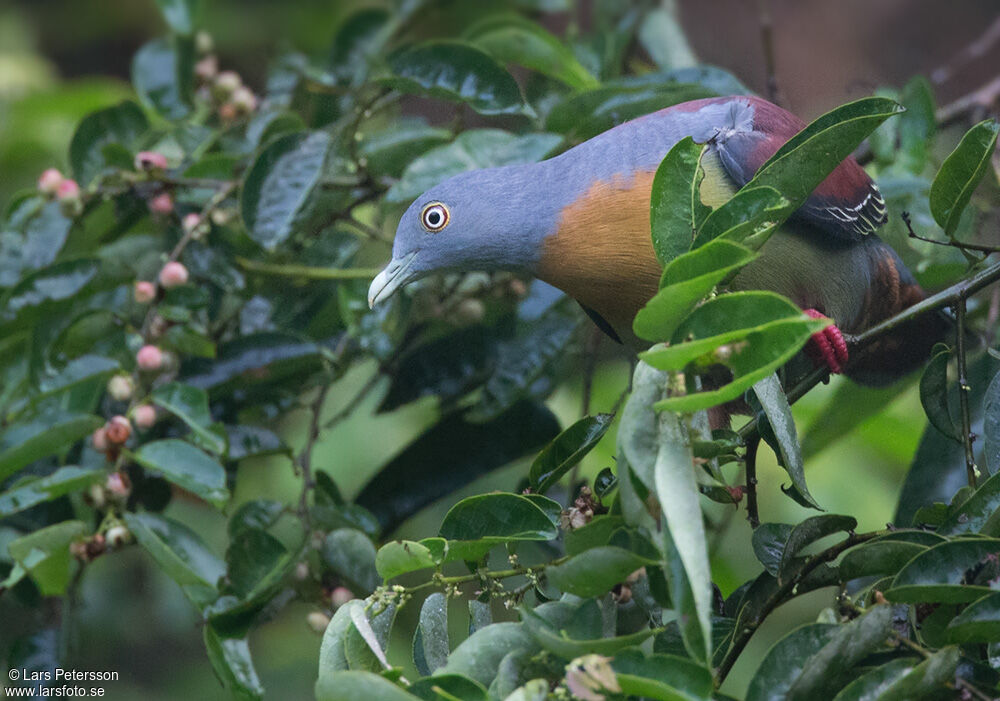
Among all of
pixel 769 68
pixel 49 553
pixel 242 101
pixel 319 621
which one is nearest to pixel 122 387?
pixel 49 553

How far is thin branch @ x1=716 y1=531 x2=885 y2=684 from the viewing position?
1216 mm

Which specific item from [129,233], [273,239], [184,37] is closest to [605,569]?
[273,239]

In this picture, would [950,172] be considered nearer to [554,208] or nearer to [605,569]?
[554,208]

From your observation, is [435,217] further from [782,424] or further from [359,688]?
[359,688]

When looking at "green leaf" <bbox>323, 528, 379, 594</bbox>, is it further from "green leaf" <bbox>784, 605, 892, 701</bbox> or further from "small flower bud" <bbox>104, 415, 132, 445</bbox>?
"green leaf" <bbox>784, 605, 892, 701</bbox>

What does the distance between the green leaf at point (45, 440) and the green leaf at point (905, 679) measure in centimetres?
134

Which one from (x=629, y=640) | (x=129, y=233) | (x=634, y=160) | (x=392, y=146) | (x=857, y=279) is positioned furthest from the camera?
(x=129, y=233)

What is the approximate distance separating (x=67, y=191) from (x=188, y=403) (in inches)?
22.5

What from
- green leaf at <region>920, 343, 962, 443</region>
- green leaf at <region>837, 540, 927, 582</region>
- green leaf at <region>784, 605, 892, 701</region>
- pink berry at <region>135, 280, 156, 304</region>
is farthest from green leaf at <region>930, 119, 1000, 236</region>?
pink berry at <region>135, 280, 156, 304</region>

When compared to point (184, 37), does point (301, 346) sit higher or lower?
lower

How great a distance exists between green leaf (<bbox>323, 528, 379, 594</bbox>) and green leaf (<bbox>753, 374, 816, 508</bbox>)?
0.80m

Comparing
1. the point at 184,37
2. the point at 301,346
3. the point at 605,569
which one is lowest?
the point at 605,569

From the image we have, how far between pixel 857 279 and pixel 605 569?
1049 mm

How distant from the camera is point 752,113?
168 centimetres
